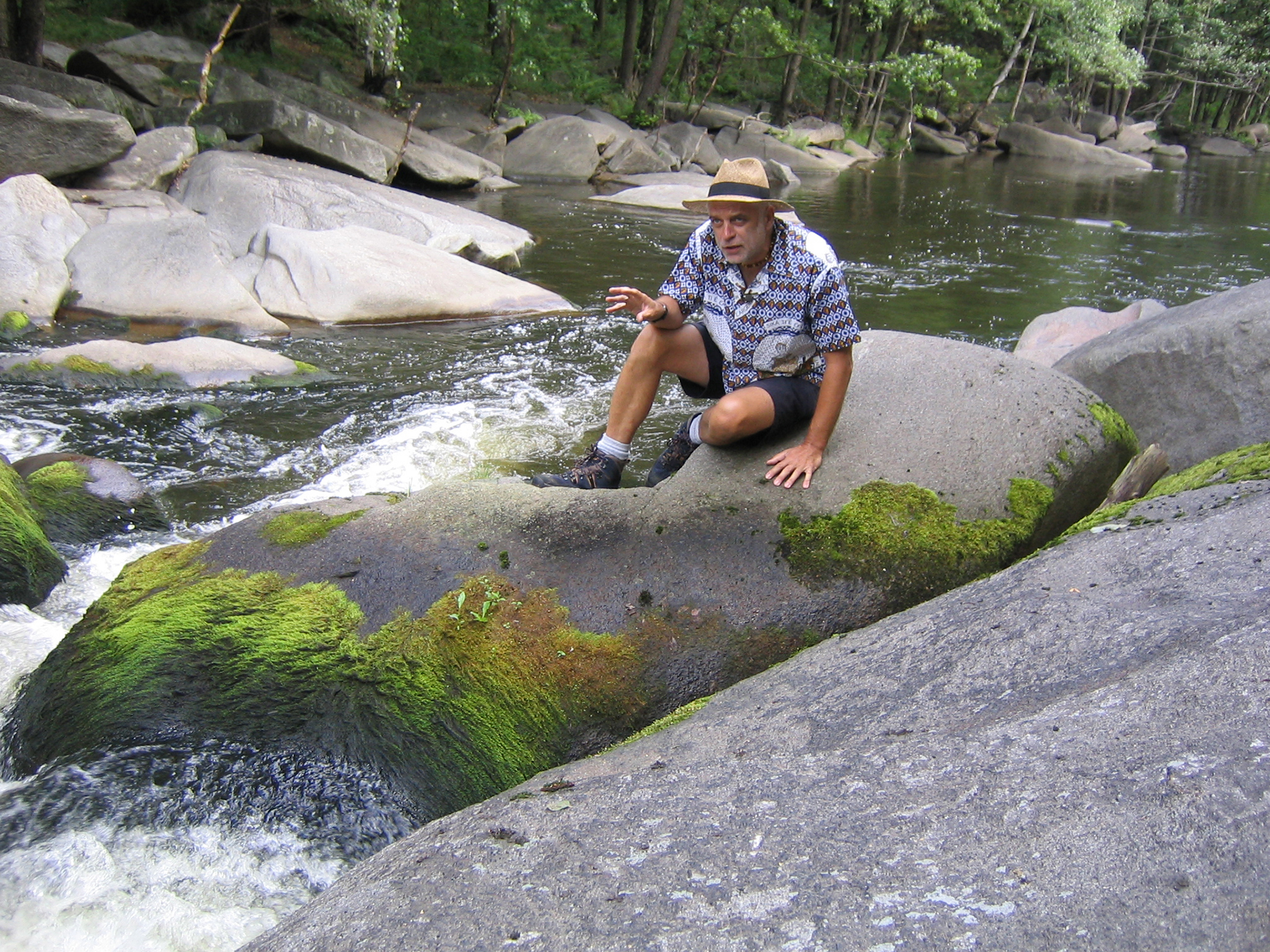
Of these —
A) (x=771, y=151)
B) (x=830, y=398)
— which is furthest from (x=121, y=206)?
(x=771, y=151)

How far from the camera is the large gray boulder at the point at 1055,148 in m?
30.2

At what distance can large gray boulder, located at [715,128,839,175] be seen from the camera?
947 inches

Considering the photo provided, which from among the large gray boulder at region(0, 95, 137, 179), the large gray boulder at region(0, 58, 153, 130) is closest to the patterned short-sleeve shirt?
the large gray boulder at region(0, 95, 137, 179)

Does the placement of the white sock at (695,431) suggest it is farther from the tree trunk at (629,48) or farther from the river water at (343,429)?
the tree trunk at (629,48)

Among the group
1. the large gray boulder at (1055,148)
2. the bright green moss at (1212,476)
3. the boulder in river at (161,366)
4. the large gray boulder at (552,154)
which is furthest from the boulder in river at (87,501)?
the large gray boulder at (1055,148)

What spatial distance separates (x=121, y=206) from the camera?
10539mm

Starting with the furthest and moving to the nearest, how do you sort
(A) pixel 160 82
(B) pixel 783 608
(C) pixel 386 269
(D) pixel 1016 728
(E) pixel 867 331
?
(A) pixel 160 82 < (C) pixel 386 269 < (E) pixel 867 331 < (B) pixel 783 608 < (D) pixel 1016 728

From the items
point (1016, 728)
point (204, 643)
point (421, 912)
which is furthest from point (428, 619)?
point (1016, 728)

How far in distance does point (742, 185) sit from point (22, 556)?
3.49 meters

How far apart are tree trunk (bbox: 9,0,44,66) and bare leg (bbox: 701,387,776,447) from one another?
13860 millimetres

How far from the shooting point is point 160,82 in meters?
15.2

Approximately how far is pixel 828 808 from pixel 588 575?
5.22 feet

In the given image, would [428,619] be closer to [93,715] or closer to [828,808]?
[93,715]

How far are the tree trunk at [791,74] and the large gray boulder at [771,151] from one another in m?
3.20
